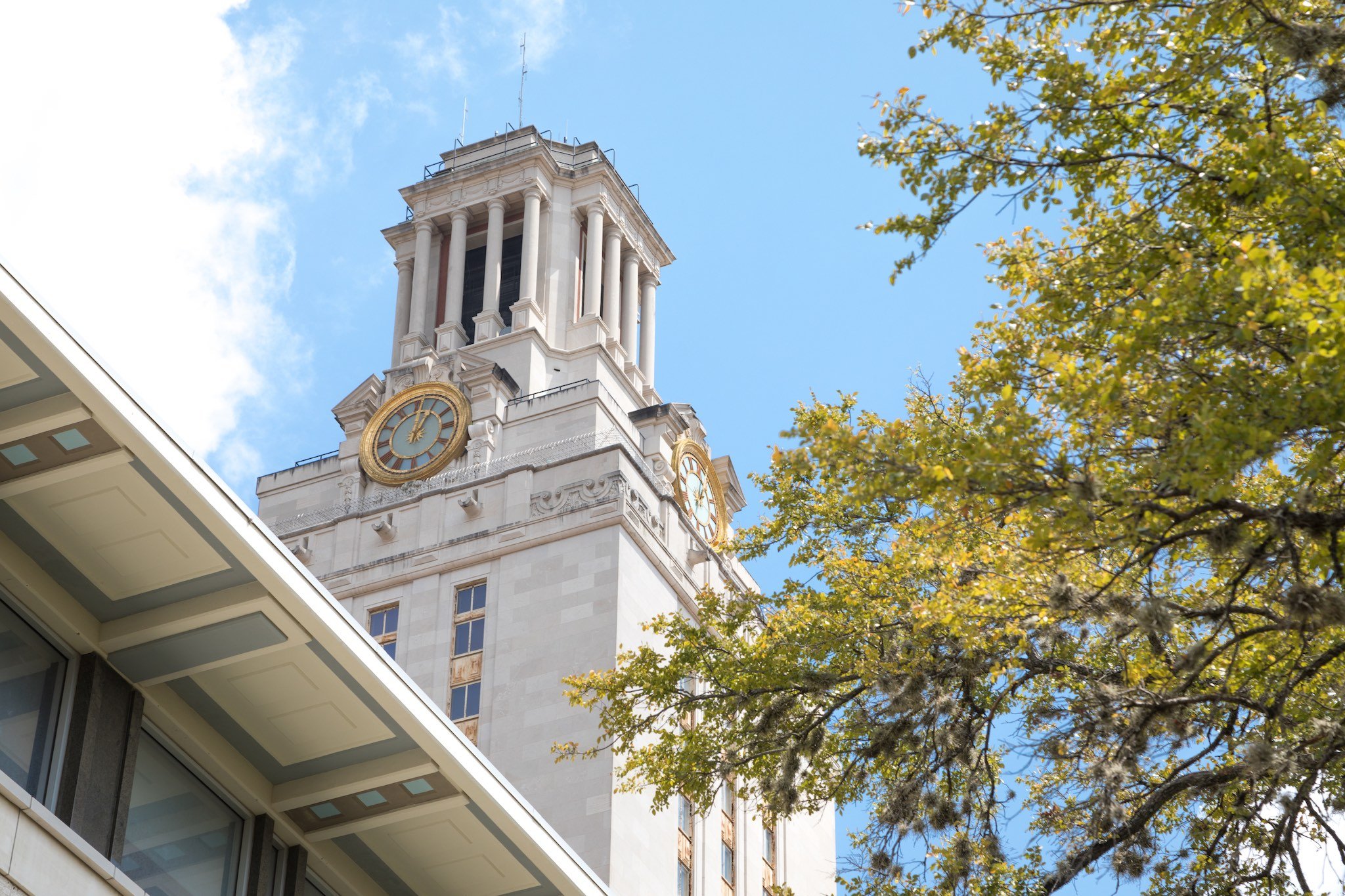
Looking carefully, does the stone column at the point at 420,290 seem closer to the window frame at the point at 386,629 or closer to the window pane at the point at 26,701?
the window frame at the point at 386,629

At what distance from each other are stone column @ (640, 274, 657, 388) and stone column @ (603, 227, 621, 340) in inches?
58.2

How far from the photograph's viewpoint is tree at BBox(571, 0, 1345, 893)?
52.6 ft

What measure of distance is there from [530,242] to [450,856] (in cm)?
5612

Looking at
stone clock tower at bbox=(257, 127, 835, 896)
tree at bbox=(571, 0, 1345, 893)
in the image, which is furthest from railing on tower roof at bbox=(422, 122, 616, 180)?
tree at bbox=(571, 0, 1345, 893)

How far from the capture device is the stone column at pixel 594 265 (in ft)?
248

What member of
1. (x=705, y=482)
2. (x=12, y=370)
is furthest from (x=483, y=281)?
(x=12, y=370)

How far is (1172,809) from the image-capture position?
75.7ft

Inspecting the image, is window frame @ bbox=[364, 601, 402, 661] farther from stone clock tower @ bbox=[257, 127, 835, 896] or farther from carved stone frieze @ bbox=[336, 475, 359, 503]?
carved stone frieze @ bbox=[336, 475, 359, 503]

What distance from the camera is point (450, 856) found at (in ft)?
68.6

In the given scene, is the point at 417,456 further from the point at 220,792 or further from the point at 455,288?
the point at 220,792

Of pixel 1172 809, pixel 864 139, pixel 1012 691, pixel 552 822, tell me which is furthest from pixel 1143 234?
pixel 552 822

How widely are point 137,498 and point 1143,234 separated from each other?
9828 mm

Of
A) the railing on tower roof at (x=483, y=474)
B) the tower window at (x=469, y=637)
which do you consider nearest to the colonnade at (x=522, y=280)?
the railing on tower roof at (x=483, y=474)

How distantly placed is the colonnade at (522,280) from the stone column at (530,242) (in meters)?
0.03
